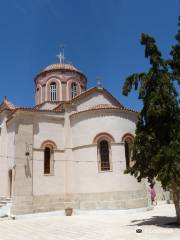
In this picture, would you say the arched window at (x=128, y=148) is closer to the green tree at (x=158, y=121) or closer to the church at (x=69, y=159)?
the church at (x=69, y=159)

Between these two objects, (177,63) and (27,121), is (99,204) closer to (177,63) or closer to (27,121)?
(27,121)

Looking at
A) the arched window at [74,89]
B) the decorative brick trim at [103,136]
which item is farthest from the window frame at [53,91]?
the decorative brick trim at [103,136]

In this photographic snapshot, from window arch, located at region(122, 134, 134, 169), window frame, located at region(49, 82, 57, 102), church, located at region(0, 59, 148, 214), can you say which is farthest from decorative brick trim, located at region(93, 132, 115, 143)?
window frame, located at region(49, 82, 57, 102)

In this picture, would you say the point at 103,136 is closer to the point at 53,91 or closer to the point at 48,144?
the point at 48,144

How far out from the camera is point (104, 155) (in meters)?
18.2

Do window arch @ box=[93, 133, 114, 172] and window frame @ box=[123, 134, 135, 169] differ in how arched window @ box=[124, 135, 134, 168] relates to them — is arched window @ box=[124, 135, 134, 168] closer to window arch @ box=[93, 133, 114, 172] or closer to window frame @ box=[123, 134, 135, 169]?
window frame @ box=[123, 134, 135, 169]

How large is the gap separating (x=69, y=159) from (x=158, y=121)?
869 cm

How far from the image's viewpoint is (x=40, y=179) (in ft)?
58.3

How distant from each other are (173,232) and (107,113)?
9942 mm

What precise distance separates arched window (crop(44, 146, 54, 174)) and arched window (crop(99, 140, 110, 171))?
3399 mm

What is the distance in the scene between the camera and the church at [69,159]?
17.2m

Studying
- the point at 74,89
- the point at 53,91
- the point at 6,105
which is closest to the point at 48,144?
the point at 6,105

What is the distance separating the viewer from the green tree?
35.4 feet

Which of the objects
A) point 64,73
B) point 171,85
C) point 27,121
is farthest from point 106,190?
point 64,73
